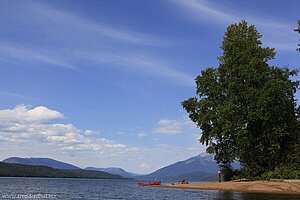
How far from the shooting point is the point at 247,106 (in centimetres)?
7275

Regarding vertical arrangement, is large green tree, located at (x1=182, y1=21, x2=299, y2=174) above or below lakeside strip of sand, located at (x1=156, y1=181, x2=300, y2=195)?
above

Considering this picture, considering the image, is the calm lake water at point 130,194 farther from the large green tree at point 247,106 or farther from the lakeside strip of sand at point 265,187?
the large green tree at point 247,106

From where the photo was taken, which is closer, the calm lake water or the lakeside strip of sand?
the calm lake water

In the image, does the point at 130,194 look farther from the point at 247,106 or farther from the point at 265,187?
the point at 247,106

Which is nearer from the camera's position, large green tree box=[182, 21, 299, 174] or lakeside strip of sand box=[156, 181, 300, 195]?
lakeside strip of sand box=[156, 181, 300, 195]

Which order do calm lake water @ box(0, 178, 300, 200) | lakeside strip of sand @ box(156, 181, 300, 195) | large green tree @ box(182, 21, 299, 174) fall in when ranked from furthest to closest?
1. large green tree @ box(182, 21, 299, 174)
2. lakeside strip of sand @ box(156, 181, 300, 195)
3. calm lake water @ box(0, 178, 300, 200)

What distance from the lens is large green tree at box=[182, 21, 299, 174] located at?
232ft

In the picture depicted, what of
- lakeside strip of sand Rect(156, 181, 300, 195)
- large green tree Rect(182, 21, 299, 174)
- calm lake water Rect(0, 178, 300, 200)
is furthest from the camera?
large green tree Rect(182, 21, 299, 174)

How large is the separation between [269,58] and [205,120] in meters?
16.5

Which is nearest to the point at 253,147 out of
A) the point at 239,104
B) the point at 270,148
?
the point at 270,148

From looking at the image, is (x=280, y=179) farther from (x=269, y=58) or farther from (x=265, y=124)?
(x=269, y=58)

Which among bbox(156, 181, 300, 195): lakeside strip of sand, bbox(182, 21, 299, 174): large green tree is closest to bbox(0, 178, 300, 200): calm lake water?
bbox(156, 181, 300, 195): lakeside strip of sand

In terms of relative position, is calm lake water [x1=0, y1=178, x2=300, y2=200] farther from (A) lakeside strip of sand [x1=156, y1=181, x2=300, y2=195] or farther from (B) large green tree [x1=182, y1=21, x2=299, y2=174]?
(B) large green tree [x1=182, y1=21, x2=299, y2=174]

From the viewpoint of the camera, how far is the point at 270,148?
2810 inches
